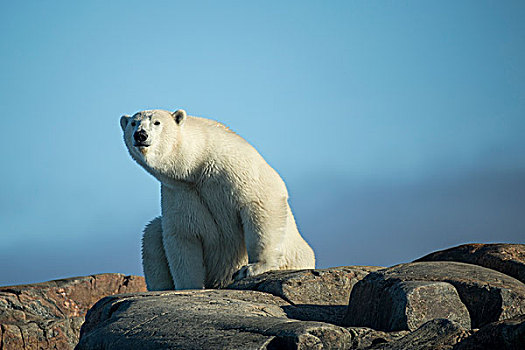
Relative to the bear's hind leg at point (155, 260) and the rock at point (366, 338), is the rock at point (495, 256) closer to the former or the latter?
the rock at point (366, 338)

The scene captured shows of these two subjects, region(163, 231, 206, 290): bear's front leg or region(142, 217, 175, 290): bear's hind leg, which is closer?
region(163, 231, 206, 290): bear's front leg

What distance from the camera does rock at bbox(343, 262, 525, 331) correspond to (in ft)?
18.1

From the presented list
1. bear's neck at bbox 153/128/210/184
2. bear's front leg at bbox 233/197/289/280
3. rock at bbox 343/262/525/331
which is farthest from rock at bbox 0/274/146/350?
rock at bbox 343/262/525/331

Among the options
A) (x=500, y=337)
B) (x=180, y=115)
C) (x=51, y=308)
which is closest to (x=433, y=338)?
(x=500, y=337)

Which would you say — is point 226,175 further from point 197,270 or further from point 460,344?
point 460,344

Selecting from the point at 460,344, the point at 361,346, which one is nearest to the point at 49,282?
the point at 361,346

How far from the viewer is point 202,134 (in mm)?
8438

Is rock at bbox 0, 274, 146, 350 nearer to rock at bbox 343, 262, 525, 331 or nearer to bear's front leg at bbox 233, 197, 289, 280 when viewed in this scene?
bear's front leg at bbox 233, 197, 289, 280

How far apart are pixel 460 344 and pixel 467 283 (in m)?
2.18

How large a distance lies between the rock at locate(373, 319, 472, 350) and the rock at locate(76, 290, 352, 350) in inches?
17.4

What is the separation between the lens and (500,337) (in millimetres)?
3771

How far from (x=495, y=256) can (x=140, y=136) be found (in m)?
4.71

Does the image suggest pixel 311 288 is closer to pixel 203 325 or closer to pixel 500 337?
pixel 203 325

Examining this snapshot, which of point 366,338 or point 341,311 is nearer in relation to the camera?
point 366,338
